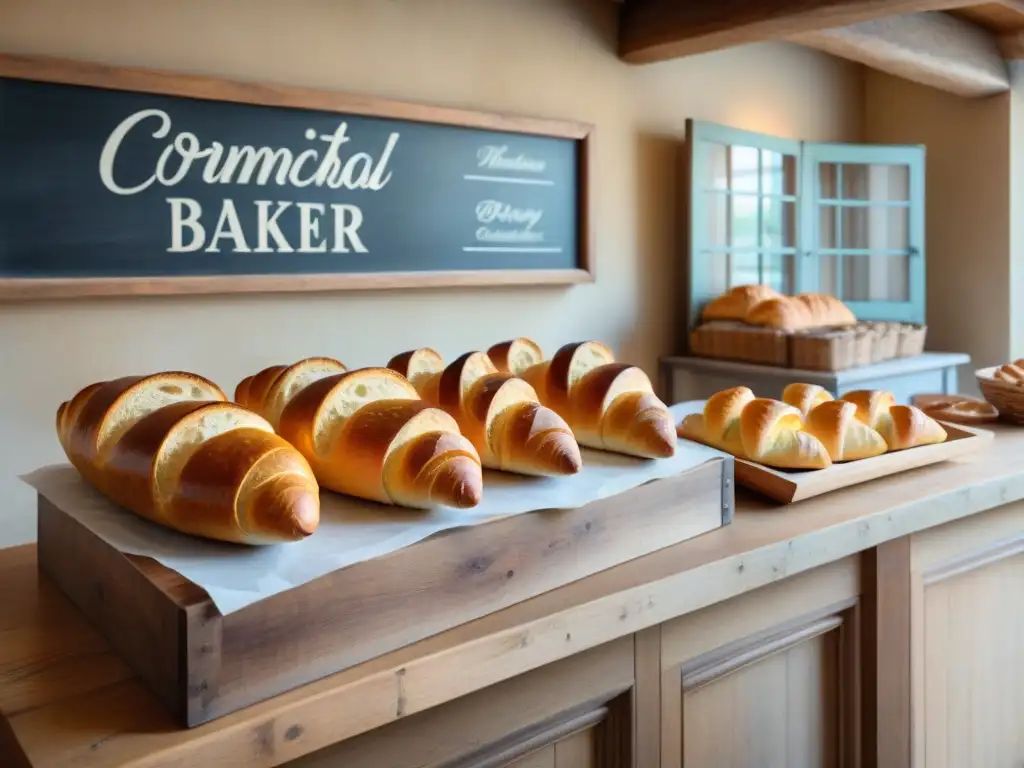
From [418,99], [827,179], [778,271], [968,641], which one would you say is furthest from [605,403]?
[827,179]

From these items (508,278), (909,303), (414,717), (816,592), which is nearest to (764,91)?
(909,303)

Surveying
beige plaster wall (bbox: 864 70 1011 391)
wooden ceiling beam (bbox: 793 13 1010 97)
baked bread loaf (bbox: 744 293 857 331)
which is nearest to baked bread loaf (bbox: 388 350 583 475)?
baked bread loaf (bbox: 744 293 857 331)

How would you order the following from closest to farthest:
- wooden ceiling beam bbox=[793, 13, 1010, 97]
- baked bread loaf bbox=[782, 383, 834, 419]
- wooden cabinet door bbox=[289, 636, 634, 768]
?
wooden cabinet door bbox=[289, 636, 634, 768]
baked bread loaf bbox=[782, 383, 834, 419]
wooden ceiling beam bbox=[793, 13, 1010, 97]

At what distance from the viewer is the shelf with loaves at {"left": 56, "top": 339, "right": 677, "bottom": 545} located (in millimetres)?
763

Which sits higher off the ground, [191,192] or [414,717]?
[191,192]

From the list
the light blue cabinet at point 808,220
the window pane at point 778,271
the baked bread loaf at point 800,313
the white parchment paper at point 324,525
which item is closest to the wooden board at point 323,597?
the white parchment paper at point 324,525

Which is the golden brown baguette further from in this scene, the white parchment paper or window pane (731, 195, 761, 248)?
window pane (731, 195, 761, 248)

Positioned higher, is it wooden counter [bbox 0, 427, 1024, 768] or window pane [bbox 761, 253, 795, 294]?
window pane [bbox 761, 253, 795, 294]

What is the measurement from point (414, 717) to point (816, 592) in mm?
581

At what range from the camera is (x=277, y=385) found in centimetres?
102

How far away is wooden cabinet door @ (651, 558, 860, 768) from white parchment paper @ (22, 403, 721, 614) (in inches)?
7.3

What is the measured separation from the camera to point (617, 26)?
289 cm

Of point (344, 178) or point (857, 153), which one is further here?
point (857, 153)

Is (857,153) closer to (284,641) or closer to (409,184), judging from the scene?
(409,184)
